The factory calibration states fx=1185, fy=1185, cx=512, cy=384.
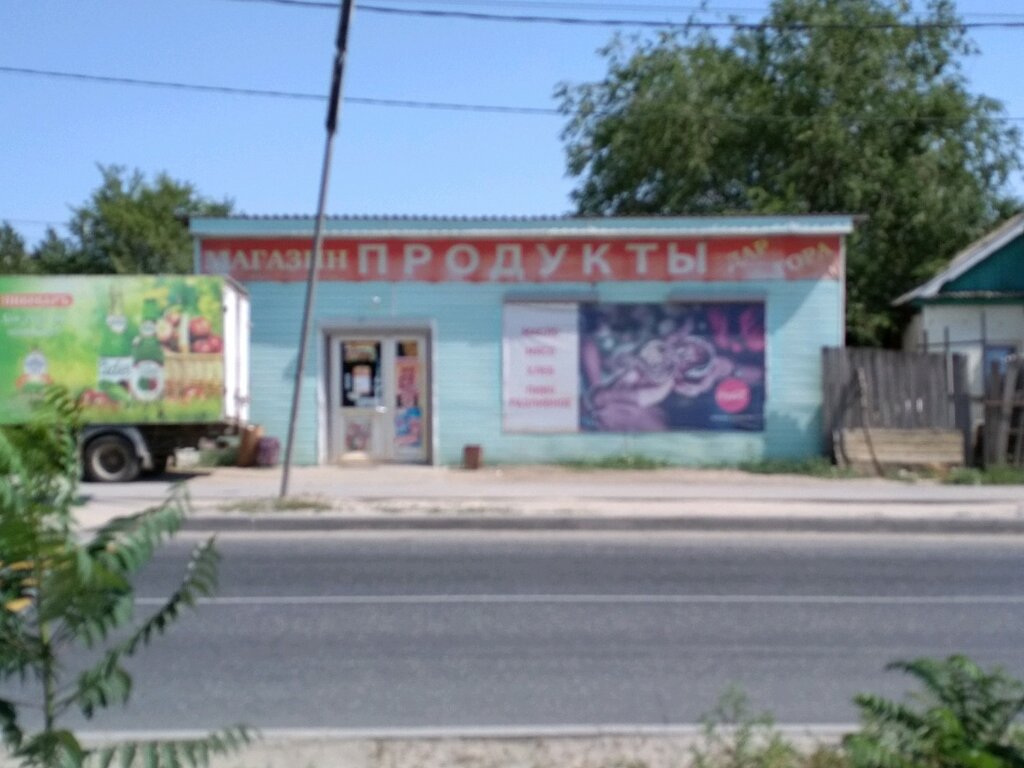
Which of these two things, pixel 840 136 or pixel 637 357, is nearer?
pixel 637 357

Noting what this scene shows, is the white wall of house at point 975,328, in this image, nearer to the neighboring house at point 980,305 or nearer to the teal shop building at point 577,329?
the neighboring house at point 980,305

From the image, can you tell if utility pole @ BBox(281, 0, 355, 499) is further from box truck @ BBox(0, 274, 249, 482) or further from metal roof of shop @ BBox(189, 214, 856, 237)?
metal roof of shop @ BBox(189, 214, 856, 237)

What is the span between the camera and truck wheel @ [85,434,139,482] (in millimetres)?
16625

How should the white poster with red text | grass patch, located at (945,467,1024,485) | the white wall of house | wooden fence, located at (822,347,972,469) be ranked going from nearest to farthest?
grass patch, located at (945,467,1024,485)
wooden fence, located at (822,347,972,469)
the white poster with red text
the white wall of house

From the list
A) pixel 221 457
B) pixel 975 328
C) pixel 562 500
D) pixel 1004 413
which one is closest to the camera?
pixel 562 500

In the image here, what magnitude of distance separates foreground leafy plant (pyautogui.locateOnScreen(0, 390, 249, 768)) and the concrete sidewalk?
349 inches

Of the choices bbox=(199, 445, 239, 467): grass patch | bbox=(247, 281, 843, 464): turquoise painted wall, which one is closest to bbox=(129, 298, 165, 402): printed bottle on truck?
bbox=(247, 281, 843, 464): turquoise painted wall

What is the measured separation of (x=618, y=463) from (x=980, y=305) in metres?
8.26

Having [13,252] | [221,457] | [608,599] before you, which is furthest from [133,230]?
[608,599]

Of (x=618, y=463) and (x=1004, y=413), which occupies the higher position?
(x=1004, y=413)

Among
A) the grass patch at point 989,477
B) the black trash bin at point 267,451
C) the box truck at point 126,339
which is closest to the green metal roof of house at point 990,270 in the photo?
the grass patch at point 989,477

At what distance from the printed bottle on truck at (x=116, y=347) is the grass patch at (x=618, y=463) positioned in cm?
666

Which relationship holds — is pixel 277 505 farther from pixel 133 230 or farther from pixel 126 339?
pixel 133 230

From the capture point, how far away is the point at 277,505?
553 inches
